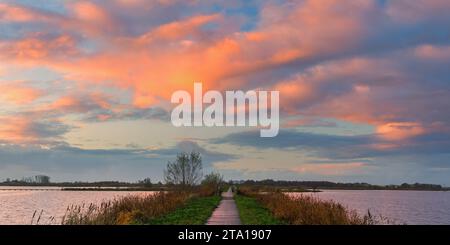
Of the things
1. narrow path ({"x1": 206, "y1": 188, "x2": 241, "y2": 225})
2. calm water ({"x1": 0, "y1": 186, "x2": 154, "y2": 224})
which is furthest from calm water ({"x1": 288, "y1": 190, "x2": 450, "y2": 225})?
calm water ({"x1": 0, "y1": 186, "x2": 154, "y2": 224})

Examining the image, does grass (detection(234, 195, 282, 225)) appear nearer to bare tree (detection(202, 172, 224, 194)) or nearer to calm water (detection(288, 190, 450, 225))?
calm water (detection(288, 190, 450, 225))

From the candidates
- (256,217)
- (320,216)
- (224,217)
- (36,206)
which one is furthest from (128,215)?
(36,206)

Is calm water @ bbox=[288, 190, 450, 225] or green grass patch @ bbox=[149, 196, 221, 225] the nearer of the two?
green grass patch @ bbox=[149, 196, 221, 225]

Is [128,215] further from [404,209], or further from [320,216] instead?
[404,209]

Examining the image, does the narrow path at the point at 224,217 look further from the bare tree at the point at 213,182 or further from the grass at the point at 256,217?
the bare tree at the point at 213,182

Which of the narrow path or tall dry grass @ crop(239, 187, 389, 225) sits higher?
tall dry grass @ crop(239, 187, 389, 225)

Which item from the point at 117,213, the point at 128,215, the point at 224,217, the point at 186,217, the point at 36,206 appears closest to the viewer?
the point at 128,215

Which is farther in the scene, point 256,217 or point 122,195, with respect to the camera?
point 122,195

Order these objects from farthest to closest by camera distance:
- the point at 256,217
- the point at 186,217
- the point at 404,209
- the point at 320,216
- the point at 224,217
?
the point at 404,209, the point at 186,217, the point at 224,217, the point at 256,217, the point at 320,216

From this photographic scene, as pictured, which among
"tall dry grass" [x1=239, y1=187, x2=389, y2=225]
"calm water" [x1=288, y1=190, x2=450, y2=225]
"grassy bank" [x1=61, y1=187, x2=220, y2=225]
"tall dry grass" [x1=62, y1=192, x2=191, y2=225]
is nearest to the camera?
"tall dry grass" [x1=239, y1=187, x2=389, y2=225]
